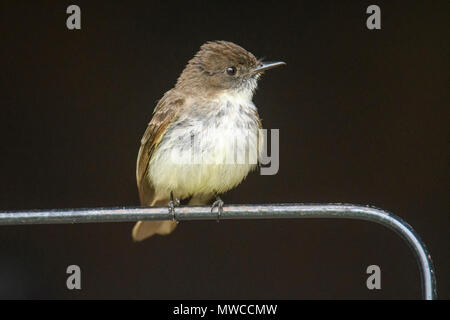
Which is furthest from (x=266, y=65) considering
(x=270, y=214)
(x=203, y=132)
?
(x=270, y=214)

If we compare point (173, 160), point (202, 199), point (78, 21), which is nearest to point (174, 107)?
point (173, 160)

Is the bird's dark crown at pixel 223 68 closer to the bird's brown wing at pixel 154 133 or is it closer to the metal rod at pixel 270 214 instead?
the bird's brown wing at pixel 154 133

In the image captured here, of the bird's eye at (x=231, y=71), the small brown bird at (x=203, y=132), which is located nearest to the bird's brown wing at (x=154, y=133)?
the small brown bird at (x=203, y=132)

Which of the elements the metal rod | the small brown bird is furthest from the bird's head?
the metal rod

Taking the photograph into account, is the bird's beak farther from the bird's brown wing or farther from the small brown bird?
the bird's brown wing

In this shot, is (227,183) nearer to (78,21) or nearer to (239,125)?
(239,125)

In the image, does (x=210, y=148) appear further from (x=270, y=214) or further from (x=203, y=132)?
(x=270, y=214)

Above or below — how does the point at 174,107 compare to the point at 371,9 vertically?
below
